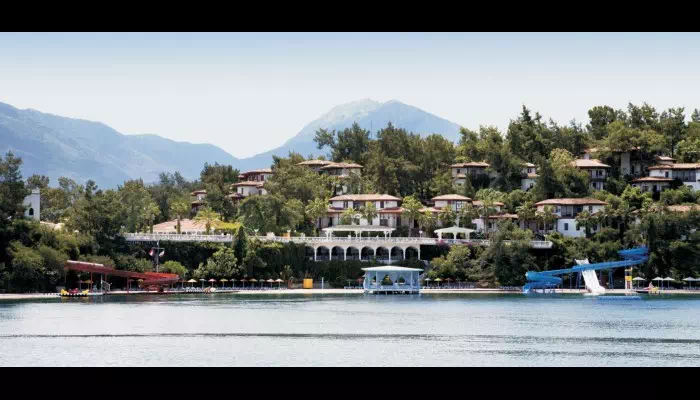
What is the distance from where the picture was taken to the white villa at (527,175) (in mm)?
61312

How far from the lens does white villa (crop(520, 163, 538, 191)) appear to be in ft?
201

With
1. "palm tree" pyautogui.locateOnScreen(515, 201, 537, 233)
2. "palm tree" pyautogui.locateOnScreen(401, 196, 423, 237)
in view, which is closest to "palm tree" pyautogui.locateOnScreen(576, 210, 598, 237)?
"palm tree" pyautogui.locateOnScreen(515, 201, 537, 233)

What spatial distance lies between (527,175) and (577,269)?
12.2 metres

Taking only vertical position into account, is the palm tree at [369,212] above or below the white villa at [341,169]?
below

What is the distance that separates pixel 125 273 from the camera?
153 feet

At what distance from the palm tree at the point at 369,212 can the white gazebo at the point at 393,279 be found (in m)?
5.13

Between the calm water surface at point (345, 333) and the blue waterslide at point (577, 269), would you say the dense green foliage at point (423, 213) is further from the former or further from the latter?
the calm water surface at point (345, 333)

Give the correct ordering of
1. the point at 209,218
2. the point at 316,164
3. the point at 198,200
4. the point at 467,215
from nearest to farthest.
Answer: the point at 467,215 < the point at 209,218 < the point at 316,164 < the point at 198,200

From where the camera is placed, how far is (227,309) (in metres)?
35.2

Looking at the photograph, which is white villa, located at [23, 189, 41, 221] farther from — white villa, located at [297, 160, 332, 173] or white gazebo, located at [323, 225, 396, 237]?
white villa, located at [297, 160, 332, 173]

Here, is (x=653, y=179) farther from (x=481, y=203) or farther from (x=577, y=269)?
(x=577, y=269)

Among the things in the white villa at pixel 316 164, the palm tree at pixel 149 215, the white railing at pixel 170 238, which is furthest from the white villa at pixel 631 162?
the palm tree at pixel 149 215

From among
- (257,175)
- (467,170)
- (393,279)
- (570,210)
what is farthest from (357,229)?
(257,175)
